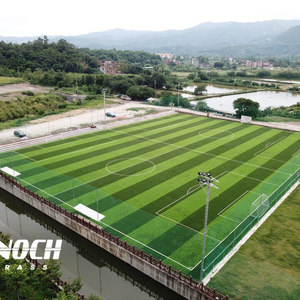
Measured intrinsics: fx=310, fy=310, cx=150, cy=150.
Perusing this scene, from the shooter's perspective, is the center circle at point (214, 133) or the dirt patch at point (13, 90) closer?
the center circle at point (214, 133)

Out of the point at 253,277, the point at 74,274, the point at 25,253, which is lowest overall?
→ the point at 74,274

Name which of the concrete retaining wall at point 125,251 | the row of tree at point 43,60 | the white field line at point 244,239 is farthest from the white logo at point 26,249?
the row of tree at point 43,60

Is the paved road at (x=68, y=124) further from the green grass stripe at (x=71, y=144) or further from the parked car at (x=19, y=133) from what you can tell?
the green grass stripe at (x=71, y=144)

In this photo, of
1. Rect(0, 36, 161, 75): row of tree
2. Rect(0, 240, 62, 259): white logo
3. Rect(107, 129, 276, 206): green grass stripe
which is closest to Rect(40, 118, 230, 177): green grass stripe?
Rect(107, 129, 276, 206): green grass stripe

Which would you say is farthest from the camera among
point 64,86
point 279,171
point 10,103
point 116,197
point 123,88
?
point 64,86

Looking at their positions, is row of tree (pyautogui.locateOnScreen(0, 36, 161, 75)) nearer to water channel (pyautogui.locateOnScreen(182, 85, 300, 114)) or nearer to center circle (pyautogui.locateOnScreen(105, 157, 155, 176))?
water channel (pyautogui.locateOnScreen(182, 85, 300, 114))

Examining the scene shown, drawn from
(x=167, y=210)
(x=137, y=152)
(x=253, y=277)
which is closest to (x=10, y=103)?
(x=137, y=152)

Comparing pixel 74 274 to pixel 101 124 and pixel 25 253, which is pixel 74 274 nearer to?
pixel 25 253
